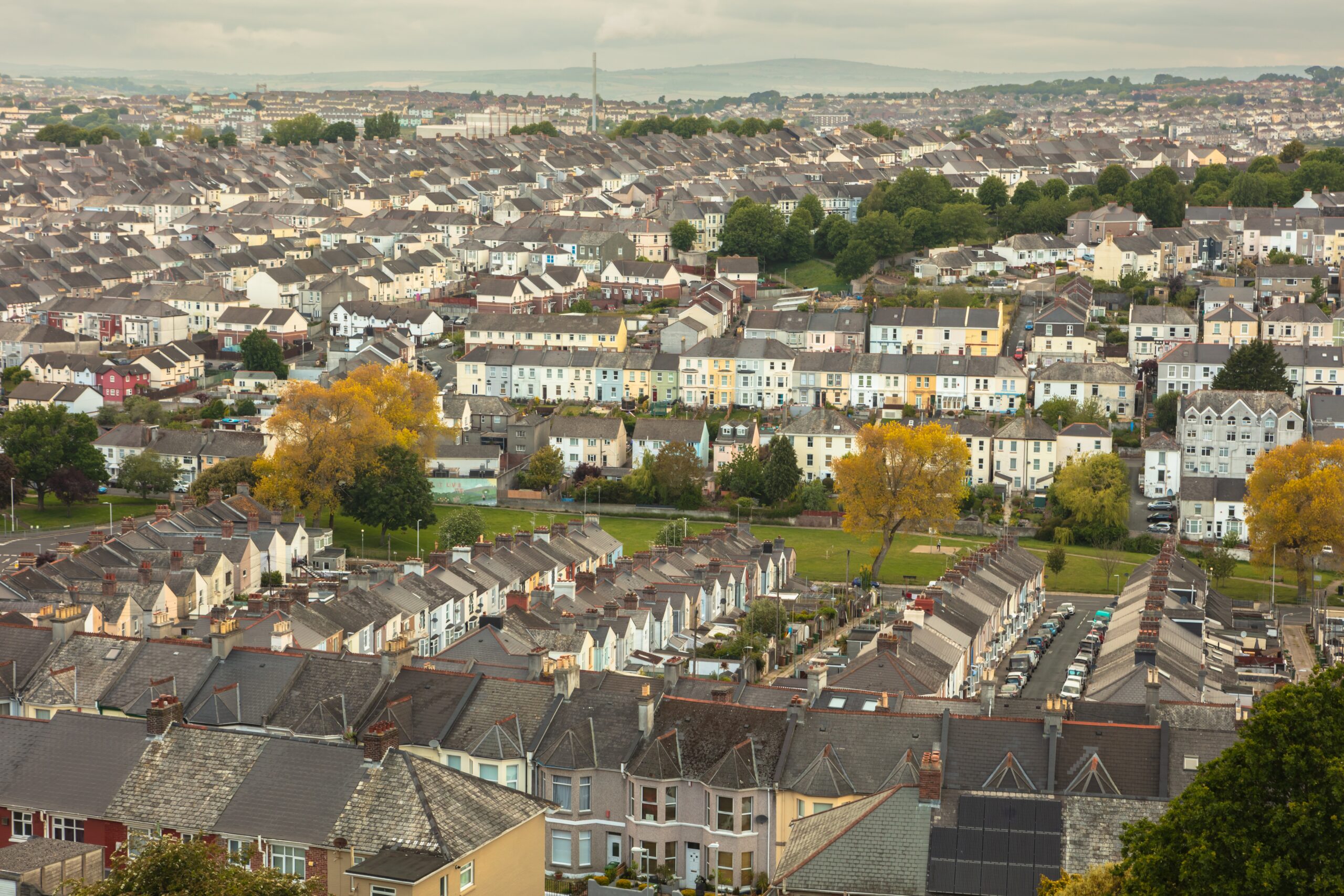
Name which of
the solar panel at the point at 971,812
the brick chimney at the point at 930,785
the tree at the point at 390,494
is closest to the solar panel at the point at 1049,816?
the solar panel at the point at 971,812

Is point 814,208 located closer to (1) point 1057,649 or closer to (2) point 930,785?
(1) point 1057,649

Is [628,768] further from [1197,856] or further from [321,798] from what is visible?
[1197,856]

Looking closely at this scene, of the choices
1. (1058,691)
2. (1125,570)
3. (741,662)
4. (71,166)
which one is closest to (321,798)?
(741,662)

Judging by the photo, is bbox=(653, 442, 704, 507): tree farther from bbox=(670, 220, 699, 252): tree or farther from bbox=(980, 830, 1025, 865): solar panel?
bbox=(980, 830, 1025, 865): solar panel

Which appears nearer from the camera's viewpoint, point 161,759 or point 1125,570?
point 161,759

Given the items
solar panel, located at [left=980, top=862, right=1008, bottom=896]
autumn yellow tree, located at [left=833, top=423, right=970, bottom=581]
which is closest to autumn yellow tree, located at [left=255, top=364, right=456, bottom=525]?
autumn yellow tree, located at [left=833, top=423, right=970, bottom=581]

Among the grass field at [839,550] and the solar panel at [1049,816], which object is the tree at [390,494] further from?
the solar panel at [1049,816]
